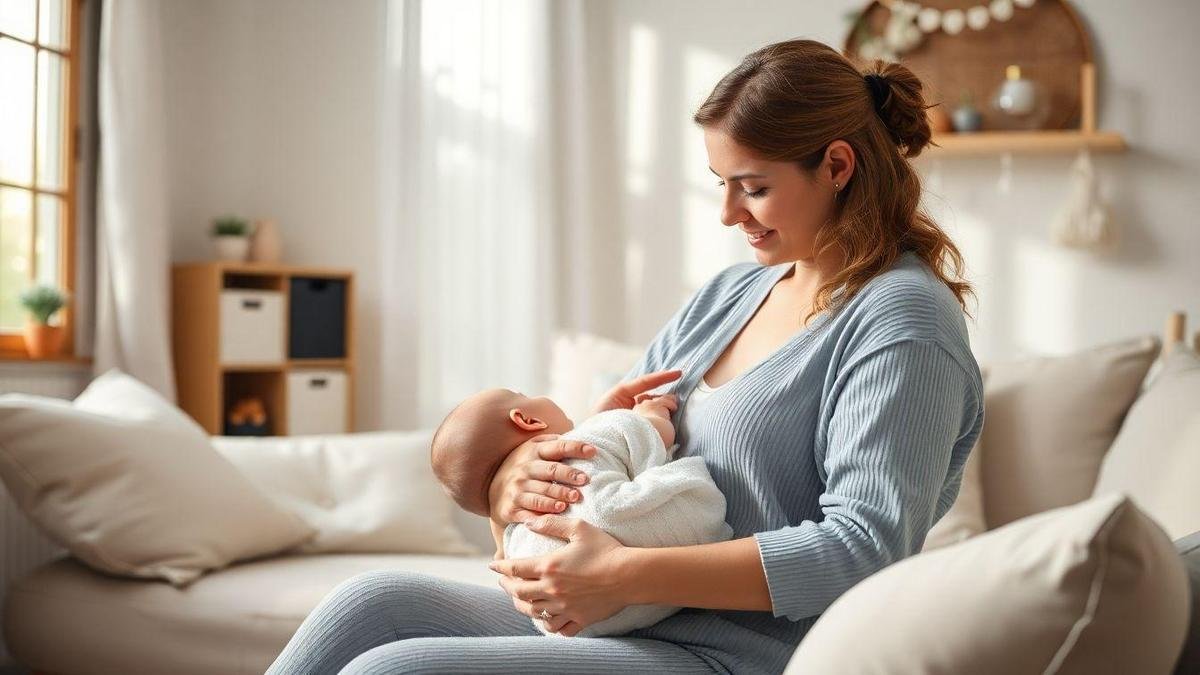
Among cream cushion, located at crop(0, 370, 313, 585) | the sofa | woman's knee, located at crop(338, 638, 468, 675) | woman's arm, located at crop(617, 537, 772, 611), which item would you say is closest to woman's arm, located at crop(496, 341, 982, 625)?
woman's arm, located at crop(617, 537, 772, 611)

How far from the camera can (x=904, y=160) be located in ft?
4.91

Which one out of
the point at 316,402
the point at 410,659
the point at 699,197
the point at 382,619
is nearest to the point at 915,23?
the point at 699,197

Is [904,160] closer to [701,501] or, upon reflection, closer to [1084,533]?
[701,501]

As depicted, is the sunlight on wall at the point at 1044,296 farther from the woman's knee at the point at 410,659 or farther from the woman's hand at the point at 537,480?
the woman's knee at the point at 410,659

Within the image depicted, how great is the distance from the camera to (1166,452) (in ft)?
7.19

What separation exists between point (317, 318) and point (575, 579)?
9.88 feet

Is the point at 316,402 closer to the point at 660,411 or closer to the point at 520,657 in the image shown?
the point at 660,411

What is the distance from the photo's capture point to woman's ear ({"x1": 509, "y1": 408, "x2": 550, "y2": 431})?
58.9 inches

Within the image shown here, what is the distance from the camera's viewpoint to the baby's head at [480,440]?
→ 58.6 inches

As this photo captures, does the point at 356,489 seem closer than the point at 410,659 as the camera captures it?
No

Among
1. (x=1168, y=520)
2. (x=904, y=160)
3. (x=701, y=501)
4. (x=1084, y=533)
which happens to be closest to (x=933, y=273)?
(x=904, y=160)

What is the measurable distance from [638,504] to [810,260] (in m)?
0.41

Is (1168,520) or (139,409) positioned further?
(139,409)

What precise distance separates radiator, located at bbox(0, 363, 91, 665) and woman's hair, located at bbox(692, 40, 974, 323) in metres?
2.41
